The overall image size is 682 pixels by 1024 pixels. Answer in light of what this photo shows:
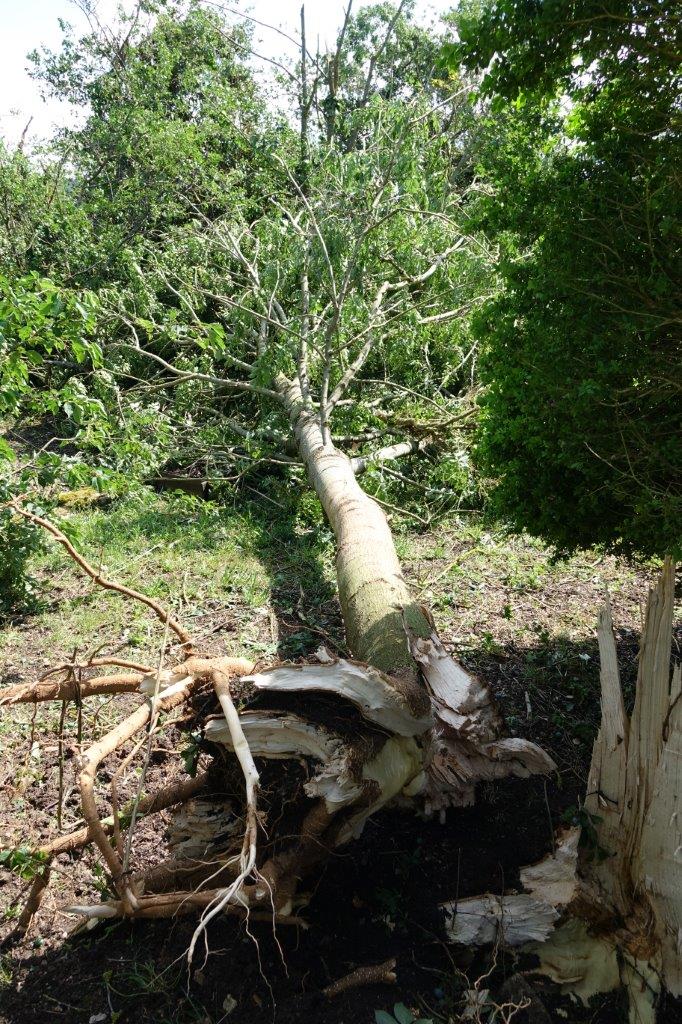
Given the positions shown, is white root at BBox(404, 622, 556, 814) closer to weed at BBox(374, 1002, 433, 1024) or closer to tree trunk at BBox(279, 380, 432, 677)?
tree trunk at BBox(279, 380, 432, 677)

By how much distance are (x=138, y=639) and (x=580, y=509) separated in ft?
8.43

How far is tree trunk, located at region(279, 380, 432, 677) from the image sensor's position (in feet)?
10.8

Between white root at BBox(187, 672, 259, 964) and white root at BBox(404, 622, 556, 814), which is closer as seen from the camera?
white root at BBox(187, 672, 259, 964)

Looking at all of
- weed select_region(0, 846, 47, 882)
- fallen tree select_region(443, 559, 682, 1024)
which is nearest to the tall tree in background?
fallen tree select_region(443, 559, 682, 1024)

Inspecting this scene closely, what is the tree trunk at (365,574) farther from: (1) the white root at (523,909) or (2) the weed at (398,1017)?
(2) the weed at (398,1017)

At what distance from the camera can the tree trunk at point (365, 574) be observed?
10.8 ft

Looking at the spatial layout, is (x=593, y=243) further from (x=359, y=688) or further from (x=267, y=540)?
(x=267, y=540)

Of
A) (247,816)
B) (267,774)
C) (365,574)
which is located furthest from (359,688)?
(365,574)

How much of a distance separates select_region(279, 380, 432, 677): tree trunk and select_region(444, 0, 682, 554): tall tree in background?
97 centimetres

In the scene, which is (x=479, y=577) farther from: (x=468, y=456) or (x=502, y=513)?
(x=468, y=456)

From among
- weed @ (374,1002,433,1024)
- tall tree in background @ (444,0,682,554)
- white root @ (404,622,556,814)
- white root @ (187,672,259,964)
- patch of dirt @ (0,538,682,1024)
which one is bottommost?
patch of dirt @ (0,538,682,1024)

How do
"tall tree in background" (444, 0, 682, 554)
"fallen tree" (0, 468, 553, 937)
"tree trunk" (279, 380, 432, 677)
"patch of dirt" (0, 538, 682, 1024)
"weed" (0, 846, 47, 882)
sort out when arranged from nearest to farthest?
"patch of dirt" (0, 538, 682, 1024) → "fallen tree" (0, 468, 553, 937) → "weed" (0, 846, 47, 882) → "tall tree in background" (444, 0, 682, 554) → "tree trunk" (279, 380, 432, 677)

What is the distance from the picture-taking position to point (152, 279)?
8.04 metres

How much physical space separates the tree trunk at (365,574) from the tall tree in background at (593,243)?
0.97 meters
